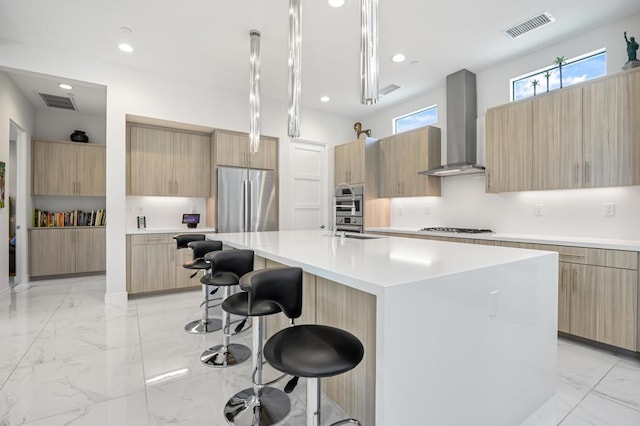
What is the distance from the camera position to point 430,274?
1.22 meters

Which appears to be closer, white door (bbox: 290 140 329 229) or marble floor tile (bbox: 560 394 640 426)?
marble floor tile (bbox: 560 394 640 426)

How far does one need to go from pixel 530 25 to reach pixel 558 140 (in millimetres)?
1235

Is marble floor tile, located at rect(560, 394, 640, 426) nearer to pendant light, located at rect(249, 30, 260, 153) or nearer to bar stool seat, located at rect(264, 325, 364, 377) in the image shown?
bar stool seat, located at rect(264, 325, 364, 377)

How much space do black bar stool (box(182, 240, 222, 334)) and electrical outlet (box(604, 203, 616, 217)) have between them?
390 centimetres

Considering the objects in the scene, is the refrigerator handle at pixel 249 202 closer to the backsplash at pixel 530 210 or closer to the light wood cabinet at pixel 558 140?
the backsplash at pixel 530 210

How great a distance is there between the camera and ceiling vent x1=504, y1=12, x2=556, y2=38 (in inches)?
117

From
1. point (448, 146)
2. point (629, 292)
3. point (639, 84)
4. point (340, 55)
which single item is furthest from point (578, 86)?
point (340, 55)

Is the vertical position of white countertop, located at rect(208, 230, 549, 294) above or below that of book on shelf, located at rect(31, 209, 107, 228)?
below

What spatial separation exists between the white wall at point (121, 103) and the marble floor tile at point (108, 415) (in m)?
2.53

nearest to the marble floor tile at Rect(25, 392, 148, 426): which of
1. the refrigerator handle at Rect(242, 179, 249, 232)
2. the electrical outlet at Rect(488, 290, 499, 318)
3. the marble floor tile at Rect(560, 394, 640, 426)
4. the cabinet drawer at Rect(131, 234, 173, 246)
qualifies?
the electrical outlet at Rect(488, 290, 499, 318)

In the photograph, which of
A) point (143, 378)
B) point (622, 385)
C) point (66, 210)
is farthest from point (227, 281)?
point (66, 210)

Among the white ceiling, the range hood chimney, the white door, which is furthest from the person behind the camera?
the white door

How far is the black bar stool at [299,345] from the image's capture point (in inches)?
44.5

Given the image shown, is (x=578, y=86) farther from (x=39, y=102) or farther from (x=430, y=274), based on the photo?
(x=39, y=102)
